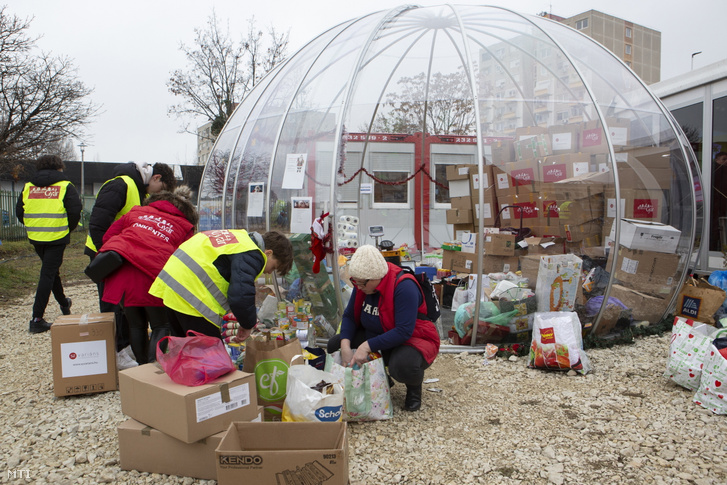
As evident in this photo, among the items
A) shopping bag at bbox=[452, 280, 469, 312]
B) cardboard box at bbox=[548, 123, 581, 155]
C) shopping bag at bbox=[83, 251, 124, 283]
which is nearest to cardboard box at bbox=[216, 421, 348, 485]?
shopping bag at bbox=[83, 251, 124, 283]

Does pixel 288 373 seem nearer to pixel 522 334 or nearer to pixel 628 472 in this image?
pixel 628 472

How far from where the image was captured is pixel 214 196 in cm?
678

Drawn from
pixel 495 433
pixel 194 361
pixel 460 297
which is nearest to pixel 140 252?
pixel 194 361

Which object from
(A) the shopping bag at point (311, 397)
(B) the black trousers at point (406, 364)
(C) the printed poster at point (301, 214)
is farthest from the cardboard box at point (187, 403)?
(C) the printed poster at point (301, 214)

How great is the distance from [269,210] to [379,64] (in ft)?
10.5

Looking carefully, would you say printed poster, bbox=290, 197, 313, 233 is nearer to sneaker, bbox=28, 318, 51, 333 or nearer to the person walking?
the person walking

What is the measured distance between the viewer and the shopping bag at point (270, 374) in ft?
10.4

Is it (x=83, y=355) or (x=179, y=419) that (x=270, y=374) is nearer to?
(x=179, y=419)

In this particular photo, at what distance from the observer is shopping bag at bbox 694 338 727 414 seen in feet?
11.0

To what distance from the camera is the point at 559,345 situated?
4.24m

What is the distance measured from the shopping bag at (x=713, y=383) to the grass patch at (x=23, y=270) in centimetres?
905

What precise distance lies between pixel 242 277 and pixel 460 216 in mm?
5235

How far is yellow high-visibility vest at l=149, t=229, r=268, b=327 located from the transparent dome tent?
1.89 metres

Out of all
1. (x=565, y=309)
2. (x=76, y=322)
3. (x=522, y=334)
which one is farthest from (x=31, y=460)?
(x=565, y=309)
